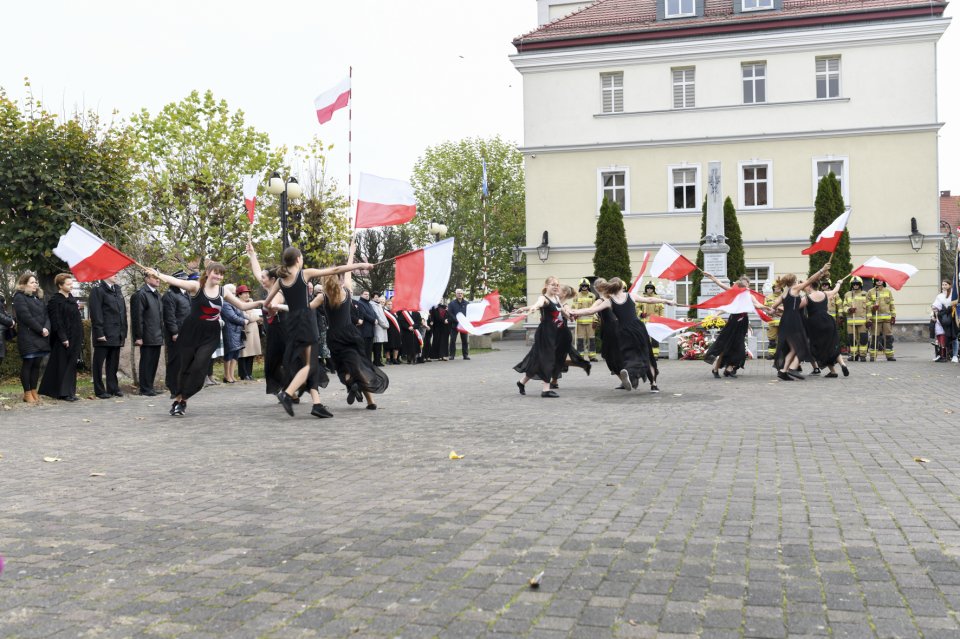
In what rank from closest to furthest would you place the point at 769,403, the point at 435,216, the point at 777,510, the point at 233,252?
the point at 777,510 < the point at 769,403 < the point at 233,252 < the point at 435,216

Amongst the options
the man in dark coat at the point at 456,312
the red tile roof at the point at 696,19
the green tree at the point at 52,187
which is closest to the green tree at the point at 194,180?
the green tree at the point at 52,187

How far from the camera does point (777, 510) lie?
19.2 feet

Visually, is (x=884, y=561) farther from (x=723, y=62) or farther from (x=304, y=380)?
(x=723, y=62)

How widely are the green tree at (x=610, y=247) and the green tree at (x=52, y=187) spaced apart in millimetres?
14709

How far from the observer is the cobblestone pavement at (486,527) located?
3.93 m

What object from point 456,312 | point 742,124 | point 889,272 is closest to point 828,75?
point 742,124

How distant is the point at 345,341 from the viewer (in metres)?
11.8

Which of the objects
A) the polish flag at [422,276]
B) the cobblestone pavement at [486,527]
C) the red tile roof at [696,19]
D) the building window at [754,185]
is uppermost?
the red tile roof at [696,19]

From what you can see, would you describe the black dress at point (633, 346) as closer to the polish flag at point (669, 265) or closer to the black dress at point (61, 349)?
the polish flag at point (669, 265)

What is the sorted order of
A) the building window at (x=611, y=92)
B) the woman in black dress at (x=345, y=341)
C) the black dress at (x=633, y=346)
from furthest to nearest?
1. the building window at (x=611, y=92)
2. the black dress at (x=633, y=346)
3. the woman in black dress at (x=345, y=341)

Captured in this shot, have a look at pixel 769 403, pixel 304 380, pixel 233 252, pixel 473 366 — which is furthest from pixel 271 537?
pixel 233 252

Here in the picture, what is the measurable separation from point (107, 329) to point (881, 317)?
56.8 ft

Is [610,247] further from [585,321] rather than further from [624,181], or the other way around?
[624,181]

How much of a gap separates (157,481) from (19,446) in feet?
9.56
